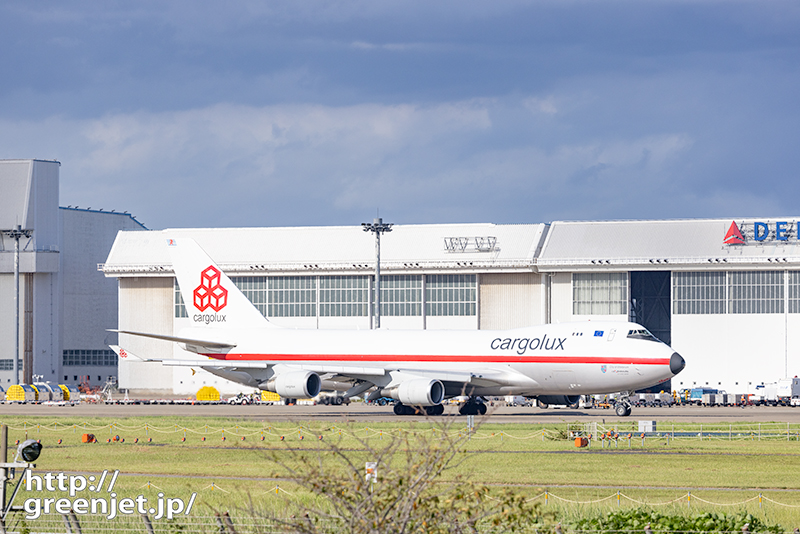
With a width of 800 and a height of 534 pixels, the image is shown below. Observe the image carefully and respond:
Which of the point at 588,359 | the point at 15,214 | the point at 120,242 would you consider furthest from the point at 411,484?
the point at 15,214

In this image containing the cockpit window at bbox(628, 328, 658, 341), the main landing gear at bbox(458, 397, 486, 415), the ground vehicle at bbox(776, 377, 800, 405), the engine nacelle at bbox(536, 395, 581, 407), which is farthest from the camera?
the ground vehicle at bbox(776, 377, 800, 405)

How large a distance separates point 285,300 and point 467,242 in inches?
733

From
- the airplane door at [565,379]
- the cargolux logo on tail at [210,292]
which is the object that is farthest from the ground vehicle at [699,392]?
the cargolux logo on tail at [210,292]

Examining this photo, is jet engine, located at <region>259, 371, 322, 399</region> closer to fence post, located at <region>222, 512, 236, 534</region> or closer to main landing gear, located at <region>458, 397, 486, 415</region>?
main landing gear, located at <region>458, 397, 486, 415</region>

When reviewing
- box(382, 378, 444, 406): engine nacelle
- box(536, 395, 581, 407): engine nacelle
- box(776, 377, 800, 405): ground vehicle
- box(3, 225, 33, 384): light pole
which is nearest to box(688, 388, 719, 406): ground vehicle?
box(776, 377, 800, 405): ground vehicle

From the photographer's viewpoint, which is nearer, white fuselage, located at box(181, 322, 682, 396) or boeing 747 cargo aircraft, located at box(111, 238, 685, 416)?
white fuselage, located at box(181, 322, 682, 396)

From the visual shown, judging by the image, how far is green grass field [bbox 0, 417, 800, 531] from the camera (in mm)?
28031

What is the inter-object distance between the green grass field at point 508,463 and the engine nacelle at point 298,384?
524cm

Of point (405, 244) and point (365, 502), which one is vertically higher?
point (405, 244)

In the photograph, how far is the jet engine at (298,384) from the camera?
6244 cm

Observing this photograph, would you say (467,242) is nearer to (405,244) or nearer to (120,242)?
(405,244)

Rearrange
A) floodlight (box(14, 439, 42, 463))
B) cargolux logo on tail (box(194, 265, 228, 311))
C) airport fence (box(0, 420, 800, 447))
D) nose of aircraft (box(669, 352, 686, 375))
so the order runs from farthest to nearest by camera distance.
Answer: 1. cargolux logo on tail (box(194, 265, 228, 311))
2. nose of aircraft (box(669, 352, 686, 375))
3. airport fence (box(0, 420, 800, 447))
4. floodlight (box(14, 439, 42, 463))

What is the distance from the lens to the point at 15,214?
12331cm

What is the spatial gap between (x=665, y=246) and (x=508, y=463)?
2502 inches
